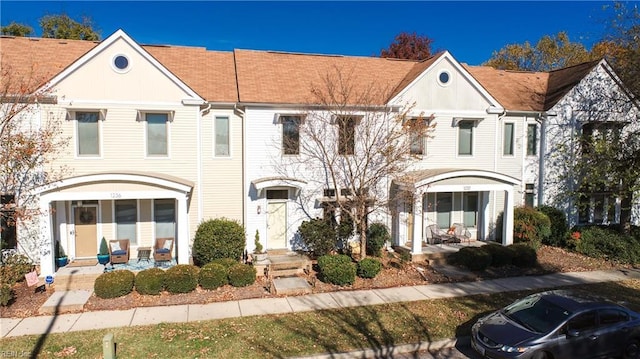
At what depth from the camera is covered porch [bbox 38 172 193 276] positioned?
13.7m

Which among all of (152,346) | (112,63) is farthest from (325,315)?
(112,63)

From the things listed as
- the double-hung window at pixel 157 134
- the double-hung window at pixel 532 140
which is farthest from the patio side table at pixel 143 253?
the double-hung window at pixel 532 140

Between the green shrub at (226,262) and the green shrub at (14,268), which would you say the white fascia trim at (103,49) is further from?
the green shrub at (226,262)

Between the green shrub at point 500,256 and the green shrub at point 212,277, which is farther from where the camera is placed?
the green shrub at point 500,256

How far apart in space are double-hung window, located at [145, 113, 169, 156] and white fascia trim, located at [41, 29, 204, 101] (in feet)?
4.39

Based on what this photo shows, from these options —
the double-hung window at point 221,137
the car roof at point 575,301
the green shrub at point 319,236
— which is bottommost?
the car roof at point 575,301

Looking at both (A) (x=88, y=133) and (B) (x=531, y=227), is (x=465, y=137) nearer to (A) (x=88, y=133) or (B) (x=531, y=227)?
(B) (x=531, y=227)

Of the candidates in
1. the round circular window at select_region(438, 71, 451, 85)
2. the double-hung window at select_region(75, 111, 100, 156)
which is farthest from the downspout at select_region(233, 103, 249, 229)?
the round circular window at select_region(438, 71, 451, 85)

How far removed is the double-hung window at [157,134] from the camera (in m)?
15.6

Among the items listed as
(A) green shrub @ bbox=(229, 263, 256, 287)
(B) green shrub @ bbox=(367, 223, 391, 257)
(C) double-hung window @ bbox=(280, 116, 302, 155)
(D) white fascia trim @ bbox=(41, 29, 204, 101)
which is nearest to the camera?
(A) green shrub @ bbox=(229, 263, 256, 287)

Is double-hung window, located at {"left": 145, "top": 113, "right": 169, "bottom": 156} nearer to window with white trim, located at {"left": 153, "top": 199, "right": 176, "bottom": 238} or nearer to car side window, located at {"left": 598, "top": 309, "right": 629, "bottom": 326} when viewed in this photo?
window with white trim, located at {"left": 153, "top": 199, "right": 176, "bottom": 238}

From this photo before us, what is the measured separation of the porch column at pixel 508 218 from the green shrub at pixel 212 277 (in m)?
12.3

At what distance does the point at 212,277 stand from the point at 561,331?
9.65m

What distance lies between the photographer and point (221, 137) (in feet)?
54.2
